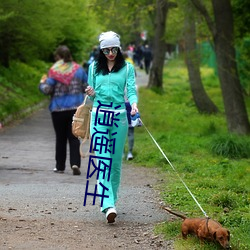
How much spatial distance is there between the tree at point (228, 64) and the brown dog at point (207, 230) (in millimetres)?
10087

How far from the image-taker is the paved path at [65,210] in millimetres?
6766

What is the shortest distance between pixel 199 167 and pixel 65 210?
417cm

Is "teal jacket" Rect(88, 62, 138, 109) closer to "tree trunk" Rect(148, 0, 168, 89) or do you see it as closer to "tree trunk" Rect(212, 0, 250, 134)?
"tree trunk" Rect(212, 0, 250, 134)

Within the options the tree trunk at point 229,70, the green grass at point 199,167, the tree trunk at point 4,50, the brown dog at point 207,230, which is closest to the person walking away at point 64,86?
the green grass at point 199,167

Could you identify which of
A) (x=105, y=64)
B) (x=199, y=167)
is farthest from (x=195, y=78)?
(x=105, y=64)

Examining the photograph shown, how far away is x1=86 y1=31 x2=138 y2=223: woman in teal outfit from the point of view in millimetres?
7477

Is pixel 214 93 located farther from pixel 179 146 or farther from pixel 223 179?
pixel 223 179

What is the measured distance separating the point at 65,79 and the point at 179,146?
4.39m

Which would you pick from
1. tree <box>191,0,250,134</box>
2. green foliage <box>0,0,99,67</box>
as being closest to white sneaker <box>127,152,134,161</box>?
tree <box>191,0,250,134</box>

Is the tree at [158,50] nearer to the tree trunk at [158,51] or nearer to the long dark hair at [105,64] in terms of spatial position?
the tree trunk at [158,51]

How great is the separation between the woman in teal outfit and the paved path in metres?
0.36

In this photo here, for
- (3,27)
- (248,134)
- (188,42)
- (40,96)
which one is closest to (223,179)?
(248,134)

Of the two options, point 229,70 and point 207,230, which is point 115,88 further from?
point 229,70

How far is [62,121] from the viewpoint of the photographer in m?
11.2
